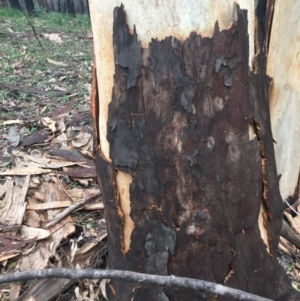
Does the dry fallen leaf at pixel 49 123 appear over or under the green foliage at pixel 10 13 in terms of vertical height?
under

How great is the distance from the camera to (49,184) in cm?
281

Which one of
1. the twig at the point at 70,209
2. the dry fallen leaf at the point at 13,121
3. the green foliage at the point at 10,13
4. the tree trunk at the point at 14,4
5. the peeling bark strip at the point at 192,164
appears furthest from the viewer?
the tree trunk at the point at 14,4

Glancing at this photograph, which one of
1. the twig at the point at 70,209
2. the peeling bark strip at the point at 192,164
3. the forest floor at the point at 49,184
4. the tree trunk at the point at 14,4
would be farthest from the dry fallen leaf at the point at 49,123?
the tree trunk at the point at 14,4

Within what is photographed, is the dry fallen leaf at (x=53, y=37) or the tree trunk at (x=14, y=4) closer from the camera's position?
the dry fallen leaf at (x=53, y=37)

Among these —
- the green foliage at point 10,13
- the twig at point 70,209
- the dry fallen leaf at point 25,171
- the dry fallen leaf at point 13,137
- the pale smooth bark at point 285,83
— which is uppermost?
the green foliage at point 10,13

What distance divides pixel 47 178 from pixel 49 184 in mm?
74

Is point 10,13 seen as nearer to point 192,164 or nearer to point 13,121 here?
point 13,121

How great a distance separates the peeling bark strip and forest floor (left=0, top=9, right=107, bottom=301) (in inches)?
21.2

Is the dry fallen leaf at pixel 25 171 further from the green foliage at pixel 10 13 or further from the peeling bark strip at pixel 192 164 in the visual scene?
the green foliage at pixel 10 13

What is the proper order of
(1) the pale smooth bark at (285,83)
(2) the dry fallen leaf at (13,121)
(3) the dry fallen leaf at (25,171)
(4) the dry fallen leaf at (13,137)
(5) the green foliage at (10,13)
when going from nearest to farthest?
1. (1) the pale smooth bark at (285,83)
2. (3) the dry fallen leaf at (25,171)
3. (4) the dry fallen leaf at (13,137)
4. (2) the dry fallen leaf at (13,121)
5. (5) the green foliage at (10,13)

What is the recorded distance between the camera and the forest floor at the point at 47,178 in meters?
2.14

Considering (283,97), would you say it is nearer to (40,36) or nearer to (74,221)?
(74,221)

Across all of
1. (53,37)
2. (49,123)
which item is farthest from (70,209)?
(53,37)

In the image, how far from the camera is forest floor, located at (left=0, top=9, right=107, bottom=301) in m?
2.14
